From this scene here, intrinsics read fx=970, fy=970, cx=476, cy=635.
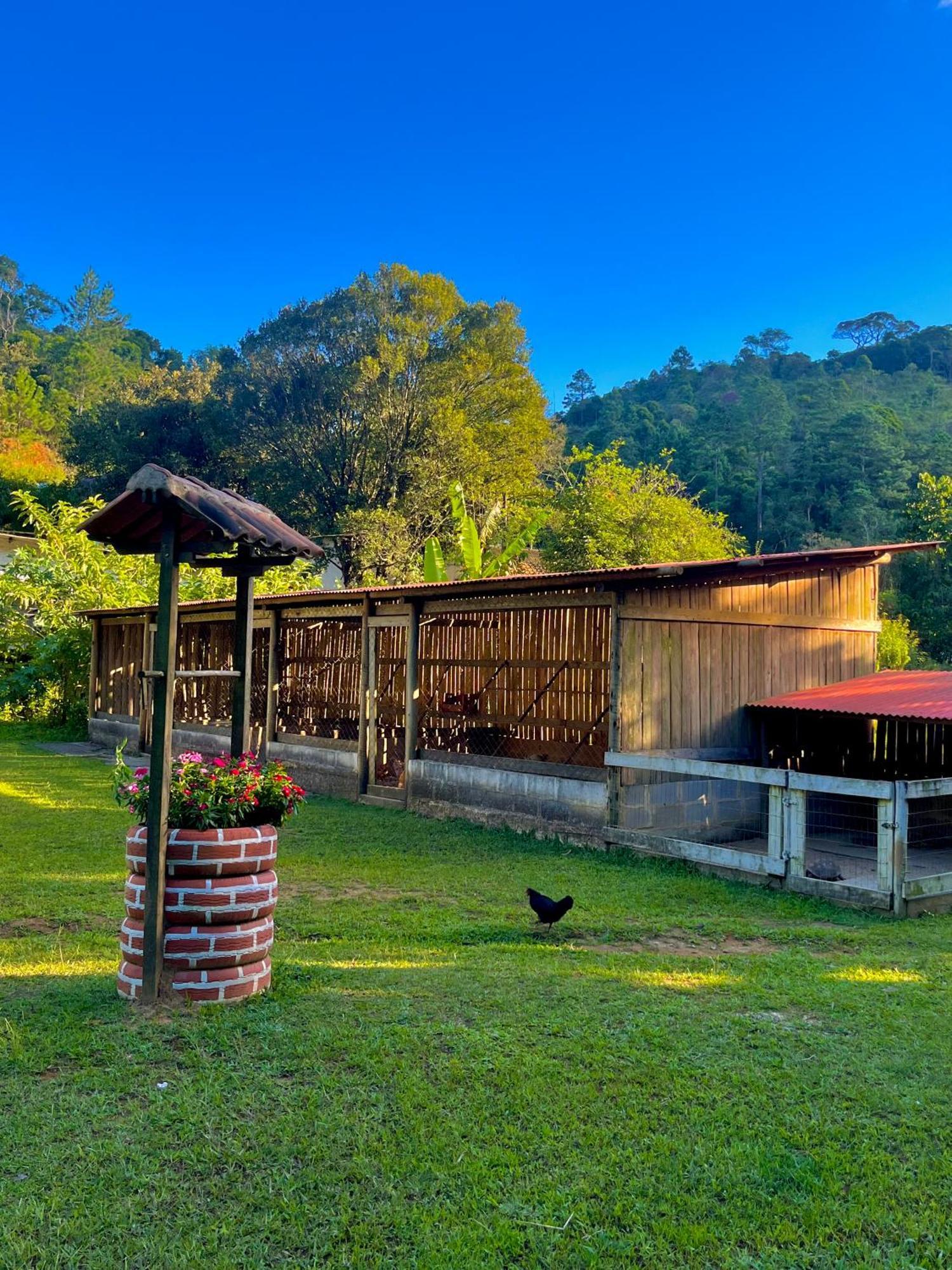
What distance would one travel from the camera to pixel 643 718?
389 inches

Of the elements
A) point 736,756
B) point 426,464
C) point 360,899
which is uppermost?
point 426,464

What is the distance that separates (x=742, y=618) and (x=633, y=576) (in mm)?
2197

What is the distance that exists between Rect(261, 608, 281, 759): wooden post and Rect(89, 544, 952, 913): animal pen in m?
0.03

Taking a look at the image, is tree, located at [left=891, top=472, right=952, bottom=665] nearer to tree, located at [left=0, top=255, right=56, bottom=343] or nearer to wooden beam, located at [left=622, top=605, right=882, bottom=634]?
wooden beam, located at [left=622, top=605, right=882, bottom=634]

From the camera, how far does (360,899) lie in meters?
7.40

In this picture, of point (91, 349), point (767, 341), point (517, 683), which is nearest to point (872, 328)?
point (767, 341)

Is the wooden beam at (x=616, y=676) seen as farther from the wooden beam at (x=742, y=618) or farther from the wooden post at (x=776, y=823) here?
the wooden post at (x=776, y=823)

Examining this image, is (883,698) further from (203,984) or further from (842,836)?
(203,984)

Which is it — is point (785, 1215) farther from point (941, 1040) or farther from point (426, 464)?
point (426, 464)

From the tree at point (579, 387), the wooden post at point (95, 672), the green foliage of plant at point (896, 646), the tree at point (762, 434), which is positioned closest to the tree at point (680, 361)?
the tree at point (579, 387)

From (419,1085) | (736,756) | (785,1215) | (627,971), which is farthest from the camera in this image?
(736,756)

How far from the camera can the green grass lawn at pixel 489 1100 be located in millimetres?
2918

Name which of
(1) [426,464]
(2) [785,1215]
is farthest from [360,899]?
(1) [426,464]

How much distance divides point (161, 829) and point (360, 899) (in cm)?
290
